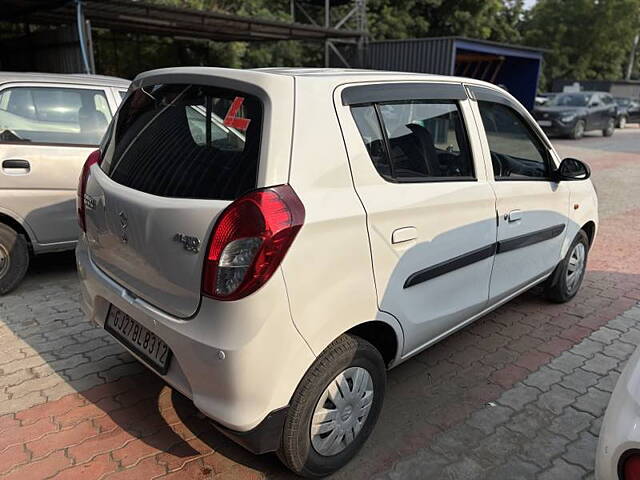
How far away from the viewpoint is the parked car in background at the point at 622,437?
1.54 metres

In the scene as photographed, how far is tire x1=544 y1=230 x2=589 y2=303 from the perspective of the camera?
410 cm

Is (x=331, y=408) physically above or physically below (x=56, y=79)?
below

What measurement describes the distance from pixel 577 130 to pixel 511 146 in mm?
17198

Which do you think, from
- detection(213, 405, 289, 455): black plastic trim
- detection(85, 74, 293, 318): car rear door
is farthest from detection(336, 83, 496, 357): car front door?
detection(213, 405, 289, 455): black plastic trim

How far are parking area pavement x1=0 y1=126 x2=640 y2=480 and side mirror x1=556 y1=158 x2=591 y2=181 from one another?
45.7 inches

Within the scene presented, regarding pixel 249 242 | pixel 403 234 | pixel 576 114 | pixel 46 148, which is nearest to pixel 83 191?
pixel 249 242

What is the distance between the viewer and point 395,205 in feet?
7.68

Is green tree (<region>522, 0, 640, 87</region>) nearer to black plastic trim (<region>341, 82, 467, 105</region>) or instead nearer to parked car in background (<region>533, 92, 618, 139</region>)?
parked car in background (<region>533, 92, 618, 139</region>)

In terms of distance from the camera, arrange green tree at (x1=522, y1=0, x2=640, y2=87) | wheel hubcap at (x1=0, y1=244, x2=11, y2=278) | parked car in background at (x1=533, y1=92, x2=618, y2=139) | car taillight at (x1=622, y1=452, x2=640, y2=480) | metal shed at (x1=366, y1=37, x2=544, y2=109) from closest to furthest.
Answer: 1. car taillight at (x1=622, y1=452, x2=640, y2=480)
2. wheel hubcap at (x1=0, y1=244, x2=11, y2=278)
3. metal shed at (x1=366, y1=37, x2=544, y2=109)
4. parked car in background at (x1=533, y1=92, x2=618, y2=139)
5. green tree at (x1=522, y1=0, x2=640, y2=87)

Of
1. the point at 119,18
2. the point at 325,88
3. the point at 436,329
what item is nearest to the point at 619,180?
the point at 436,329

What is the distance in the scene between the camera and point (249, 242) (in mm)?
1904

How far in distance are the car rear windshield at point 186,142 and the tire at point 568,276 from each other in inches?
118

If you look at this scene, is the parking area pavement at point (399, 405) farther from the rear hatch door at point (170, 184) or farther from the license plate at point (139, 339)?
the rear hatch door at point (170, 184)

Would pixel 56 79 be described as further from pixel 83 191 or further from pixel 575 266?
pixel 575 266
